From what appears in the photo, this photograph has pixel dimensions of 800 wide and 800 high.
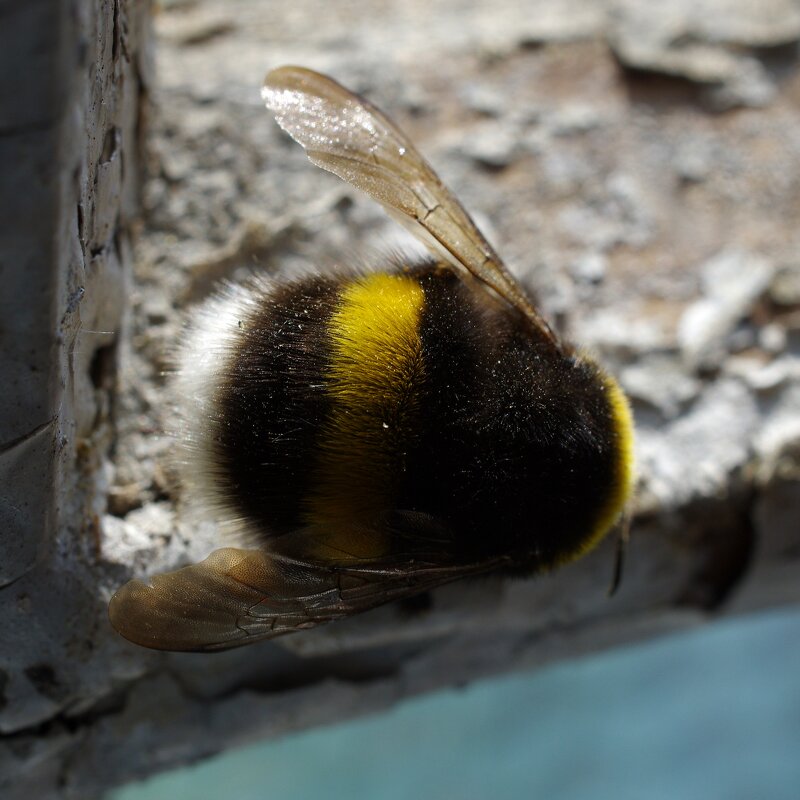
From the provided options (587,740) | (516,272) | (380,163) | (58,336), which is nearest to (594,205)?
(516,272)

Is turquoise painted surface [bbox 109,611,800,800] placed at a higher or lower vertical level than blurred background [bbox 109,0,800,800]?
lower

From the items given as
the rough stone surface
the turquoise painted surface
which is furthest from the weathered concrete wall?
the turquoise painted surface

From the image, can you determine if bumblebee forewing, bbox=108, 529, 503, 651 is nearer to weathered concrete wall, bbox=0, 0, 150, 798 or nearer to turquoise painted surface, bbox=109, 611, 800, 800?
weathered concrete wall, bbox=0, 0, 150, 798

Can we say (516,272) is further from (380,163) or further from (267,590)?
(267,590)

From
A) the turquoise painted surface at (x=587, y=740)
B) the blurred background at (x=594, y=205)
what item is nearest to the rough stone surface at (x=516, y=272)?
the blurred background at (x=594, y=205)

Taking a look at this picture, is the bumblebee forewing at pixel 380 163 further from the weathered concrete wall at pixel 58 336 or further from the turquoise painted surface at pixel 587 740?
the turquoise painted surface at pixel 587 740

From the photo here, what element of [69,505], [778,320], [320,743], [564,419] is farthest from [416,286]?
[320,743]

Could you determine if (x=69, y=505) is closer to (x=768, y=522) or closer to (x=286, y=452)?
(x=286, y=452)
